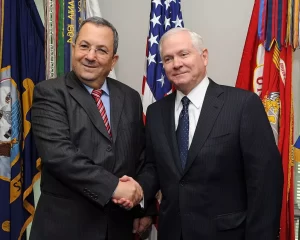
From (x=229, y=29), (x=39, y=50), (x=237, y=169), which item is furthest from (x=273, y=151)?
(x=39, y=50)

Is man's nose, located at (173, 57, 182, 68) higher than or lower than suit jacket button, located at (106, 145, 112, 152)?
higher

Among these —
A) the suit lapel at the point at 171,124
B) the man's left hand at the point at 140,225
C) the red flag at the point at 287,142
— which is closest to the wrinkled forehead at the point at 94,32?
the suit lapel at the point at 171,124

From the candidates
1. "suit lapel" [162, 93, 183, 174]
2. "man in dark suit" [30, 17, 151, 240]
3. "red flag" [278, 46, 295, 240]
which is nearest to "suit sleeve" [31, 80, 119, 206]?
"man in dark suit" [30, 17, 151, 240]

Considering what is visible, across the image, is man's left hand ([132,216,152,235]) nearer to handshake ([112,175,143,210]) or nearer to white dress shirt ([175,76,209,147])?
handshake ([112,175,143,210])

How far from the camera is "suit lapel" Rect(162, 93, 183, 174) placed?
64.5 inches

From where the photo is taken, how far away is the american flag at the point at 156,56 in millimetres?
2447

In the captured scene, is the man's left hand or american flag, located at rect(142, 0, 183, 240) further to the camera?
american flag, located at rect(142, 0, 183, 240)

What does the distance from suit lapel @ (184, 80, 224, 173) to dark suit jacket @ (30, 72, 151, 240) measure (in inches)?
13.1

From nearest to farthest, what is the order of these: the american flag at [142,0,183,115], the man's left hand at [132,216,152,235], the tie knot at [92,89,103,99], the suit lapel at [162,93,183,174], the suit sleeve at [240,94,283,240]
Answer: the suit sleeve at [240,94,283,240], the suit lapel at [162,93,183,174], the tie knot at [92,89,103,99], the man's left hand at [132,216,152,235], the american flag at [142,0,183,115]

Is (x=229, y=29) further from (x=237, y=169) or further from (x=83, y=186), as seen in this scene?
(x=83, y=186)

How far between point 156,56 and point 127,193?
114 centimetres

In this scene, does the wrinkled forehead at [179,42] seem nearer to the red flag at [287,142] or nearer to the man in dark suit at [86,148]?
the man in dark suit at [86,148]

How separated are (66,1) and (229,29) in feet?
3.85

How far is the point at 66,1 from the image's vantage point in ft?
7.88
